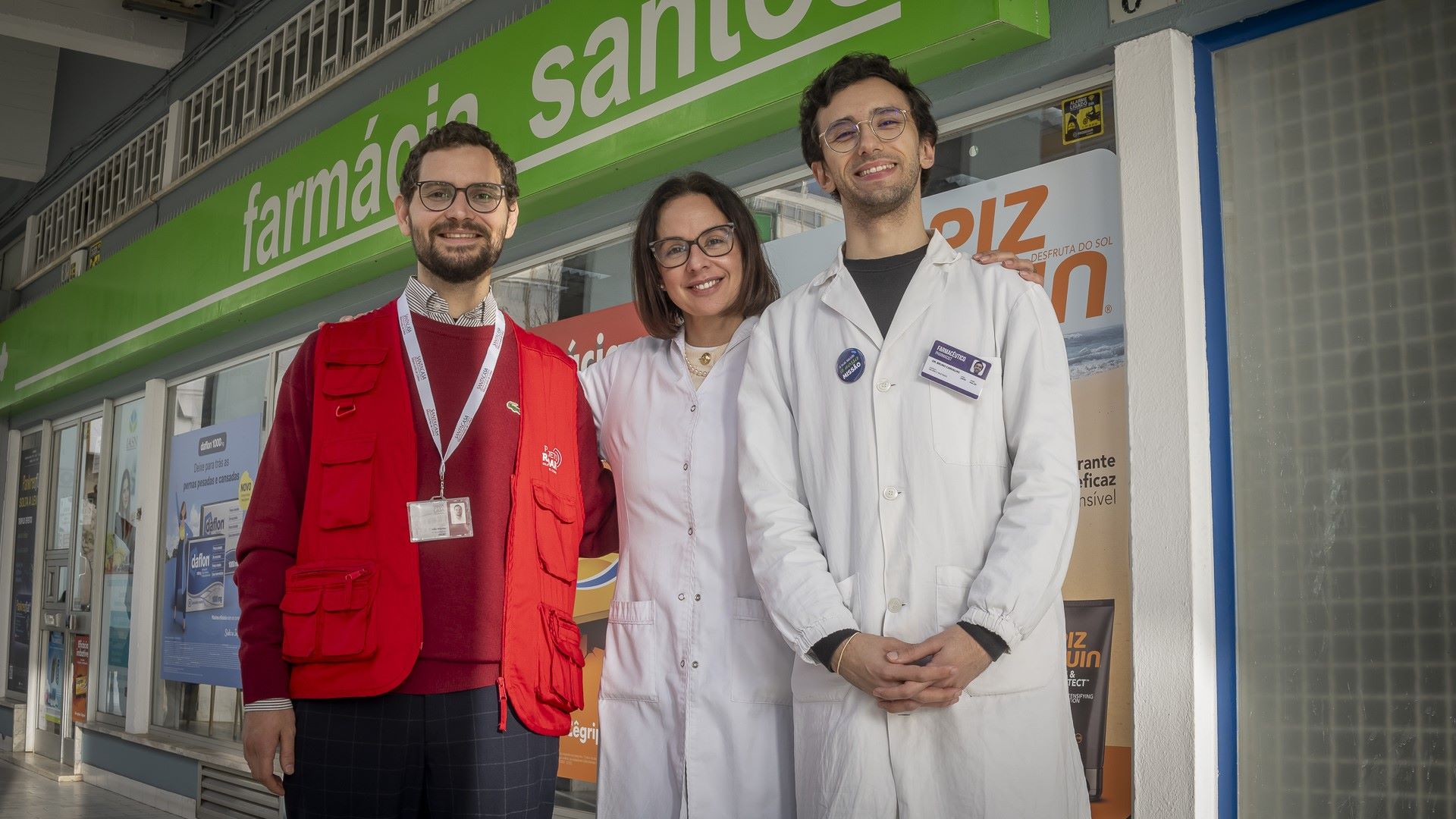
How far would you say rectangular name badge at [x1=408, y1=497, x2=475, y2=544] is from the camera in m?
2.00

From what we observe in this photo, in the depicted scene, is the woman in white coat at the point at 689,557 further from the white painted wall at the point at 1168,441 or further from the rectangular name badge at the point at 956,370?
the white painted wall at the point at 1168,441

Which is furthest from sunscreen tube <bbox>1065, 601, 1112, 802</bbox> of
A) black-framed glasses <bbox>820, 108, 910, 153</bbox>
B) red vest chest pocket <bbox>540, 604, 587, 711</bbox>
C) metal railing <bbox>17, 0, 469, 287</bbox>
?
metal railing <bbox>17, 0, 469, 287</bbox>

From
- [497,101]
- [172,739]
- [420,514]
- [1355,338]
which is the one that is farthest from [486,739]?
[172,739]

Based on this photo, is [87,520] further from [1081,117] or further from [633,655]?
[1081,117]

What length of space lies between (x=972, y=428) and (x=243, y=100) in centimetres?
657

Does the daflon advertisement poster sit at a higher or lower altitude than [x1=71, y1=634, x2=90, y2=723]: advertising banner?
higher

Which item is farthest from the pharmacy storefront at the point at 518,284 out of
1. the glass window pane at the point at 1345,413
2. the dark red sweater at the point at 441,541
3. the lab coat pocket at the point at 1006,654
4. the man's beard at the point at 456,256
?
the man's beard at the point at 456,256

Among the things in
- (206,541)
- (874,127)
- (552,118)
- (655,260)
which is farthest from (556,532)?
(206,541)

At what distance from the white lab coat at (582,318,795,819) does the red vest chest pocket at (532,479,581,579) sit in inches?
5.6

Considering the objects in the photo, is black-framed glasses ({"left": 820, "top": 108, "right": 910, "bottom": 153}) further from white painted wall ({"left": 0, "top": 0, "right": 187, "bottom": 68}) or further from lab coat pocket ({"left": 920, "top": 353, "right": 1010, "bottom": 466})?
white painted wall ({"left": 0, "top": 0, "right": 187, "bottom": 68})

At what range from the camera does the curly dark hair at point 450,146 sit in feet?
7.34

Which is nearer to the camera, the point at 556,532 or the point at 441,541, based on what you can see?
the point at 441,541

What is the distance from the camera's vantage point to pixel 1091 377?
2.75 meters


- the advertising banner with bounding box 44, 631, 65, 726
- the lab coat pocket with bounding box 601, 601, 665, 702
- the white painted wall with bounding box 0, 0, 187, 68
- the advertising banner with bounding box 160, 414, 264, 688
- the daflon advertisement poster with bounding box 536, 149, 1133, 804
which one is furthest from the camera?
the advertising banner with bounding box 44, 631, 65, 726
